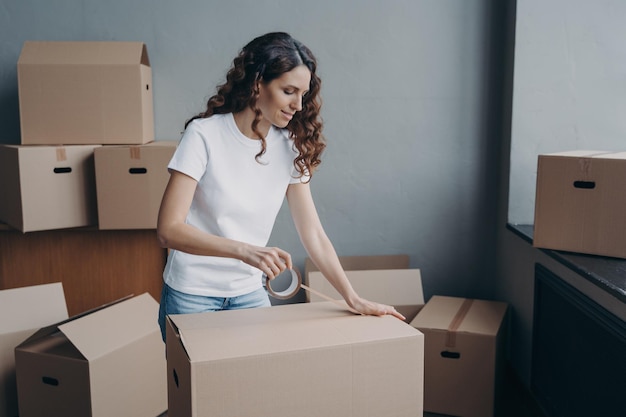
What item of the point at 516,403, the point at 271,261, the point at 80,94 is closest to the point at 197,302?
the point at 271,261

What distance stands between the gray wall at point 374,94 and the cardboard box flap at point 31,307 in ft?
2.50

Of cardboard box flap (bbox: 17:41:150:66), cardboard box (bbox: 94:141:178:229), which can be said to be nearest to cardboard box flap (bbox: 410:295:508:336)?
cardboard box (bbox: 94:141:178:229)

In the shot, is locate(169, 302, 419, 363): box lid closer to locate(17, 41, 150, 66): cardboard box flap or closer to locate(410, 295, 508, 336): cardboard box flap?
locate(410, 295, 508, 336): cardboard box flap

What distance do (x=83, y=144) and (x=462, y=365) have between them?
1.68 meters

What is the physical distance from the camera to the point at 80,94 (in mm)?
2570

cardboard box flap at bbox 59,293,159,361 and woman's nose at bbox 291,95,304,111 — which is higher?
woman's nose at bbox 291,95,304,111

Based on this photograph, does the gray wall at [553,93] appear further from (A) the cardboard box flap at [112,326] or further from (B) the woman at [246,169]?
(A) the cardboard box flap at [112,326]

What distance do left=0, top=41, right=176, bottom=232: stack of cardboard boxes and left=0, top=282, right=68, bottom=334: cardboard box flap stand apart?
0.24 m

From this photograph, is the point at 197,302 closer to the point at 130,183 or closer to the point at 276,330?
the point at 276,330

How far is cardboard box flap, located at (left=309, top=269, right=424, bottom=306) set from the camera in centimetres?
281

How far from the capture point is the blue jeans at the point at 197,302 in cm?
156

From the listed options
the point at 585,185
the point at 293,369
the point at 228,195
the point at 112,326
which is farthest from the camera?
the point at 112,326

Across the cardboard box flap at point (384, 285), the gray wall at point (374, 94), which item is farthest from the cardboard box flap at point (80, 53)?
the cardboard box flap at point (384, 285)

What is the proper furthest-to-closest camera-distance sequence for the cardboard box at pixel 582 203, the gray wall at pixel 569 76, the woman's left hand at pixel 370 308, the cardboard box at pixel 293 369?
the gray wall at pixel 569 76
the cardboard box at pixel 582 203
the woman's left hand at pixel 370 308
the cardboard box at pixel 293 369
